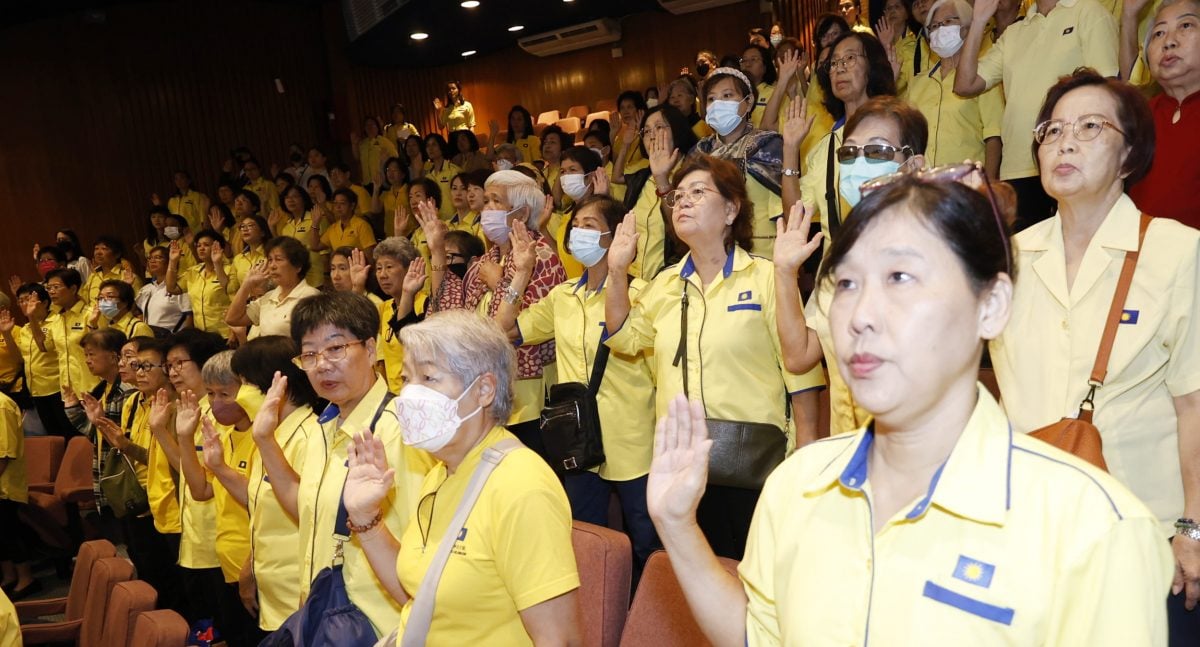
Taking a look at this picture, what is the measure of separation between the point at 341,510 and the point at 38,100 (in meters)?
11.8

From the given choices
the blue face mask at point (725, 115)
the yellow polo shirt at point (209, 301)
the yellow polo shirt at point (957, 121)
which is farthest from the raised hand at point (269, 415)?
the yellow polo shirt at point (209, 301)

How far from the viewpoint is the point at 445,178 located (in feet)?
29.9

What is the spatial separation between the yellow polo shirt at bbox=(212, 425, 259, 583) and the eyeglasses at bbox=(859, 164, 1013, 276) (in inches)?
115

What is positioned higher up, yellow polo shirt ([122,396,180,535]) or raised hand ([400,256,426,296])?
raised hand ([400,256,426,296])

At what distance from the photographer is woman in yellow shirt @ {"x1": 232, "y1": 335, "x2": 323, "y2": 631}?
115 inches

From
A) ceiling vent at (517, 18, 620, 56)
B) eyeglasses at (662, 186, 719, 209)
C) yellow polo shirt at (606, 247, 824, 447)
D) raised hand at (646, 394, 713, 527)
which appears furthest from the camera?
ceiling vent at (517, 18, 620, 56)

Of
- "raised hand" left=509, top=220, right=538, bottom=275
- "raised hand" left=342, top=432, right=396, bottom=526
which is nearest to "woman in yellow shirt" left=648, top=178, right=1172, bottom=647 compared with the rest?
"raised hand" left=342, top=432, right=396, bottom=526

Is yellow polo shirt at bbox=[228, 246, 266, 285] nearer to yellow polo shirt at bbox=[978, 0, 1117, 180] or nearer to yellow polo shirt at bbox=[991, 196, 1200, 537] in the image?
yellow polo shirt at bbox=[978, 0, 1117, 180]

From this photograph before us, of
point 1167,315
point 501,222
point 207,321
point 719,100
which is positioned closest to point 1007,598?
point 1167,315

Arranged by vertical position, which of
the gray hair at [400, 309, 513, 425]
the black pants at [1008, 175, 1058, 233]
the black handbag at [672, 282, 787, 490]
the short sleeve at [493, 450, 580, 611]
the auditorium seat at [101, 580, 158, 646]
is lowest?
the auditorium seat at [101, 580, 158, 646]

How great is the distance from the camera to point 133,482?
15.5 ft

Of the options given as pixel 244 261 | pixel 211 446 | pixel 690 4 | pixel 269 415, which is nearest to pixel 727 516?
pixel 269 415

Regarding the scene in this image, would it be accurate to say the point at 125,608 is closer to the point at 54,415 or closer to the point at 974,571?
the point at 974,571

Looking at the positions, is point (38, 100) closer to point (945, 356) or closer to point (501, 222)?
point (501, 222)
